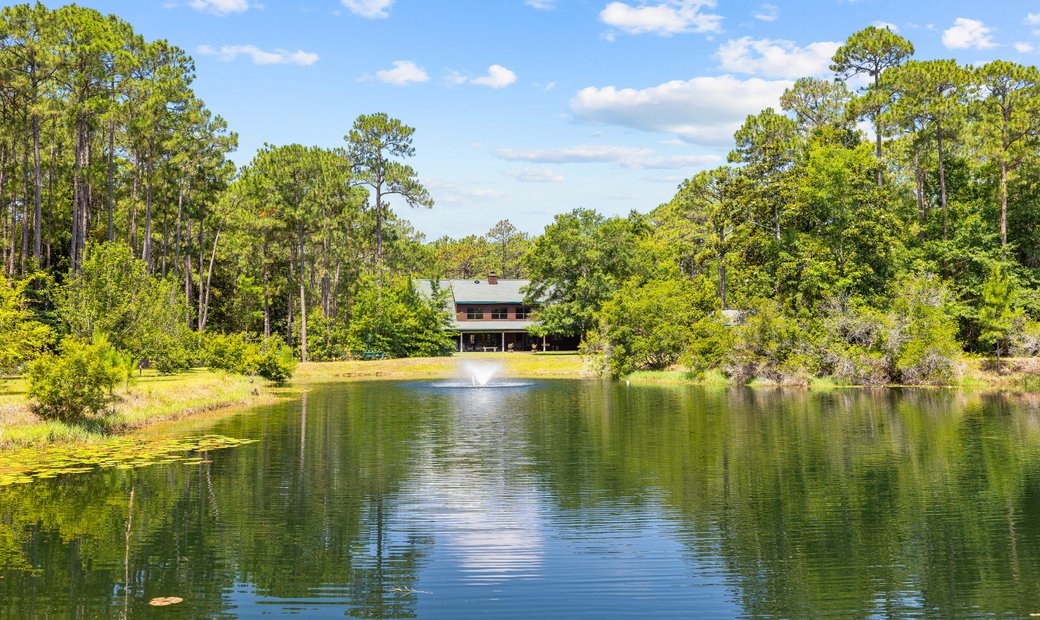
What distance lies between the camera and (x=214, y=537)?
14445 millimetres

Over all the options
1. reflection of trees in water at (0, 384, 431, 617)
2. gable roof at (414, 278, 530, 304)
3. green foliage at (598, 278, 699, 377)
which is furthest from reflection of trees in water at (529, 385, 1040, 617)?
gable roof at (414, 278, 530, 304)

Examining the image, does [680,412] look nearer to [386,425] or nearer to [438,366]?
[386,425]

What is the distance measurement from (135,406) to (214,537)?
18.4 m

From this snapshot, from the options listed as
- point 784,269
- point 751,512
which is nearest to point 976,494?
point 751,512

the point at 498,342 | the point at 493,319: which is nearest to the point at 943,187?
the point at 493,319

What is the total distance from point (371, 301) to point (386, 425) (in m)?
45.8

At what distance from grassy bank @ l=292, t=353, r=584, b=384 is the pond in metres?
36.8

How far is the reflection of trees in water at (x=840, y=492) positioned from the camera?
1152 centimetres

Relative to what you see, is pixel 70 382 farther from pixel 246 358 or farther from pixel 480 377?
pixel 480 377

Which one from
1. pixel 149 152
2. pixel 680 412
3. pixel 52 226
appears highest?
pixel 149 152

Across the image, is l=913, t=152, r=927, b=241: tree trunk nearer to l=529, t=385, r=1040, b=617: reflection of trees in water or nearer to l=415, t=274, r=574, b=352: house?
l=529, t=385, r=1040, b=617: reflection of trees in water

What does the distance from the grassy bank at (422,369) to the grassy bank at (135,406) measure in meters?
17.9

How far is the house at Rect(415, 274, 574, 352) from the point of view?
9238 centimetres

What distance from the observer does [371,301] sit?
249 ft
